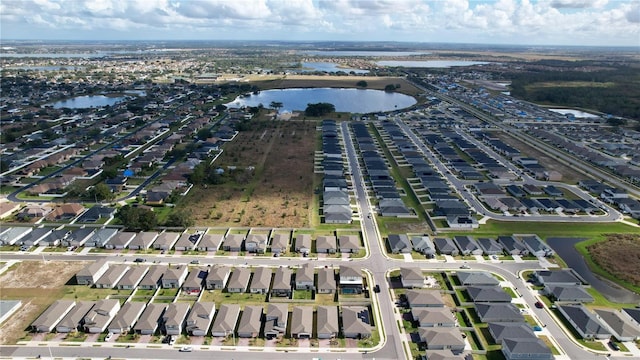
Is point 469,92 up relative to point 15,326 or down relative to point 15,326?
up

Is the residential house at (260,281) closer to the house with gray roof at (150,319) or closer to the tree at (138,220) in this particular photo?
the house with gray roof at (150,319)

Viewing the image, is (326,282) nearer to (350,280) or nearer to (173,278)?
(350,280)

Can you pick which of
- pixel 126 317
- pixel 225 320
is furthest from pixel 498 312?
pixel 126 317

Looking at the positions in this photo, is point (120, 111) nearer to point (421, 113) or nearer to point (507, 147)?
point (421, 113)

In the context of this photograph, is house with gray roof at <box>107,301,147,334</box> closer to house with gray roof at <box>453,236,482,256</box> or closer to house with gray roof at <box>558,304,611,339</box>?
house with gray roof at <box>453,236,482,256</box>

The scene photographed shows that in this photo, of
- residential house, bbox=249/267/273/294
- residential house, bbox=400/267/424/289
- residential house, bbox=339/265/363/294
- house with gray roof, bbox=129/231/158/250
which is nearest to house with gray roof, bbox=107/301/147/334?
residential house, bbox=249/267/273/294

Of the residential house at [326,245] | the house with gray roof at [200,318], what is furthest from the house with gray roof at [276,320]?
the residential house at [326,245]

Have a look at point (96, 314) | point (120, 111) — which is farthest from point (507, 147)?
point (120, 111)
